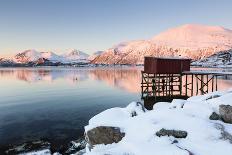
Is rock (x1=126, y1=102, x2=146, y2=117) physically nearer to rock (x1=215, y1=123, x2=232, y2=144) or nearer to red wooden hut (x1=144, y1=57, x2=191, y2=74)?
rock (x1=215, y1=123, x2=232, y2=144)

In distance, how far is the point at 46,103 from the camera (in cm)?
4812

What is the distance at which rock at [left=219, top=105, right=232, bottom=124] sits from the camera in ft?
50.0

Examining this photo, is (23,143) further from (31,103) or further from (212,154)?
(31,103)

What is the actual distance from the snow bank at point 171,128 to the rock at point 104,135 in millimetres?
255

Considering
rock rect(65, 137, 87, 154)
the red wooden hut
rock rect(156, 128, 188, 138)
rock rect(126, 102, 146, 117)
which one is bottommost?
rock rect(65, 137, 87, 154)

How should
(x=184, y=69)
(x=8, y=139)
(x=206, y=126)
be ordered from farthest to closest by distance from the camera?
(x=184, y=69) < (x=8, y=139) < (x=206, y=126)

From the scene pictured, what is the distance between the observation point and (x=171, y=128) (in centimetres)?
1408

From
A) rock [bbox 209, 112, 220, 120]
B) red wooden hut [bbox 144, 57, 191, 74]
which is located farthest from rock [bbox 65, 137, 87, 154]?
red wooden hut [bbox 144, 57, 191, 74]

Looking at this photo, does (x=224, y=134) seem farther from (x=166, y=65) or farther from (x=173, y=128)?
(x=166, y=65)

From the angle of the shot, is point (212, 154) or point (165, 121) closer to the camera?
point (212, 154)

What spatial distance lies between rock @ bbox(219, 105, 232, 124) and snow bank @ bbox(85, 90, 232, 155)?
36 cm

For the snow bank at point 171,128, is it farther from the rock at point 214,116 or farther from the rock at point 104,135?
the rock at point 104,135

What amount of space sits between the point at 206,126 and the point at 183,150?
2.36 metres

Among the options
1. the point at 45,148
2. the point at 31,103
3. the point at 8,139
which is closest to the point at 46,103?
the point at 31,103
